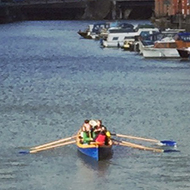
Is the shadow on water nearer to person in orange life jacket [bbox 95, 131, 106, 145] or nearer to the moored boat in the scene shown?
person in orange life jacket [bbox 95, 131, 106, 145]

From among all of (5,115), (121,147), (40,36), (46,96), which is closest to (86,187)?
(121,147)

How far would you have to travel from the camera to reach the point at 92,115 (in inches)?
1635

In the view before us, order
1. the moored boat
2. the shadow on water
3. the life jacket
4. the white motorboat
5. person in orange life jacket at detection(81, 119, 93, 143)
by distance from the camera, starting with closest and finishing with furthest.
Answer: the shadow on water
the life jacket
person in orange life jacket at detection(81, 119, 93, 143)
the moored boat
the white motorboat

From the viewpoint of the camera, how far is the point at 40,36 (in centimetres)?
12238

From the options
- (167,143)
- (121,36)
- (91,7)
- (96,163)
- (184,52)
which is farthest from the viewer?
(91,7)

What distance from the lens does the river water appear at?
97.0ft

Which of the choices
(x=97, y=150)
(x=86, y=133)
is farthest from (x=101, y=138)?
(x=86, y=133)

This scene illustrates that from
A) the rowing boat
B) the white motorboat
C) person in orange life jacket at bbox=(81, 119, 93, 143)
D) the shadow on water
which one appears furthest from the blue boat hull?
the white motorboat

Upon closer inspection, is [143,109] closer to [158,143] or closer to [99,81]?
[158,143]

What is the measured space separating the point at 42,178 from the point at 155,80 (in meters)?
27.8

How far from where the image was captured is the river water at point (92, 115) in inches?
1164

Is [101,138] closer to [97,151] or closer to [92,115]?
[97,151]

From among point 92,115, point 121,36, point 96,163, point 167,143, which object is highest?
point 96,163

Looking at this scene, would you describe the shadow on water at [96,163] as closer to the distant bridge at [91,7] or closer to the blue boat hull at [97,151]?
the blue boat hull at [97,151]
